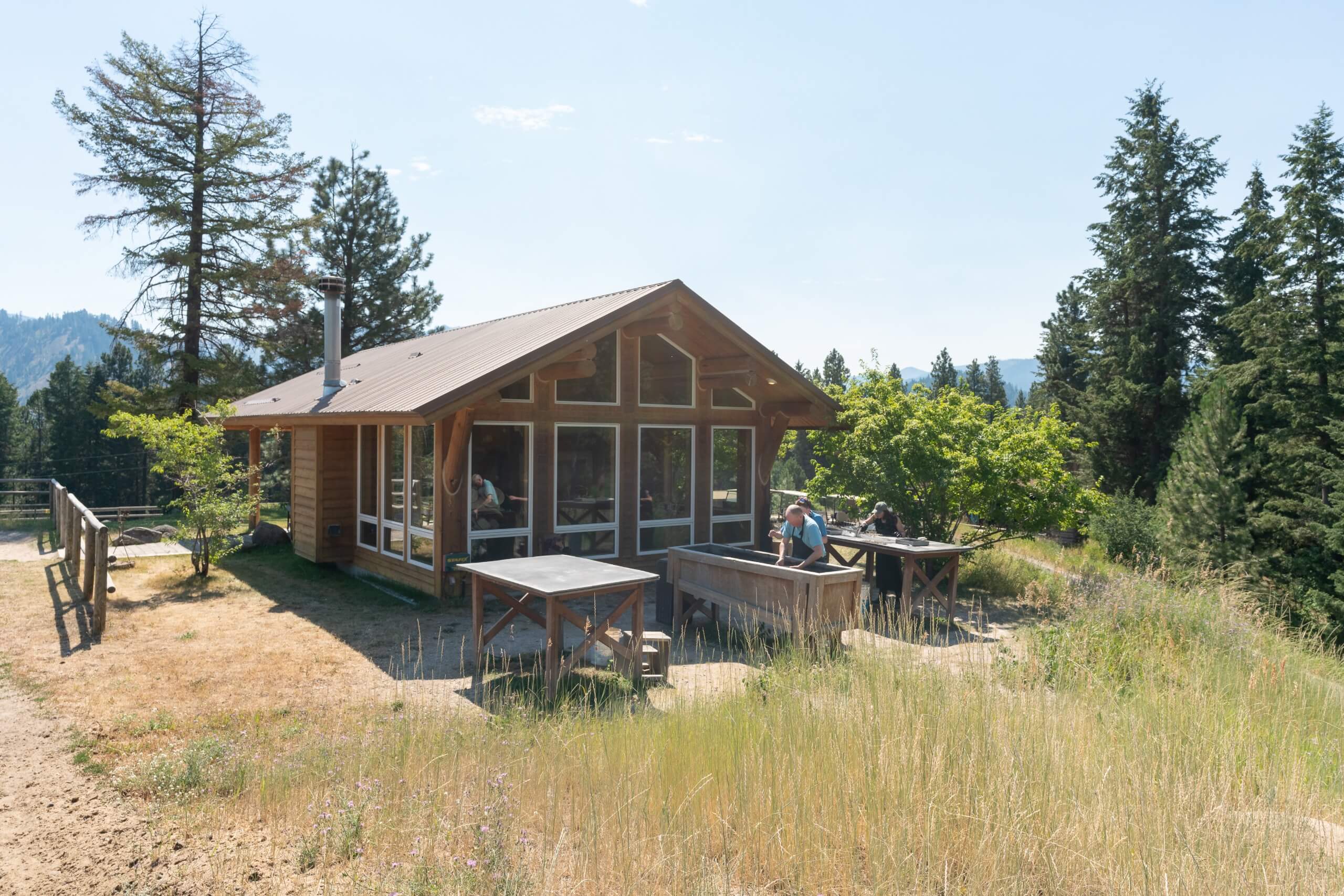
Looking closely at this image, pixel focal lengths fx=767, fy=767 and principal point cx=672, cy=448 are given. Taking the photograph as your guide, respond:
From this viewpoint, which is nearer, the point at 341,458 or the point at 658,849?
the point at 658,849

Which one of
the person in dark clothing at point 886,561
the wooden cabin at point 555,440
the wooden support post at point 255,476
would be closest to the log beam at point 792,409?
the wooden cabin at point 555,440

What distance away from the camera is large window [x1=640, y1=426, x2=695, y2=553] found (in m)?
11.9

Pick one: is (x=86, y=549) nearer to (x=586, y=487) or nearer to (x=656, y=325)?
(x=586, y=487)

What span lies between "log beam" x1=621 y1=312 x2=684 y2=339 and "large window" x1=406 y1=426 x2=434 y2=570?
3.15 metres

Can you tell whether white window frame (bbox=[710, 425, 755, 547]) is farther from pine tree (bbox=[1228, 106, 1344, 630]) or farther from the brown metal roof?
pine tree (bbox=[1228, 106, 1344, 630])

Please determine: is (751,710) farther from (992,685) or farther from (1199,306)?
Result: (1199,306)

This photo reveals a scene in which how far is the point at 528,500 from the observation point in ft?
35.2

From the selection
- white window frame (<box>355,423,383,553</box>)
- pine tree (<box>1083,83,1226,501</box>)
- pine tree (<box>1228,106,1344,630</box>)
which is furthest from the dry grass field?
pine tree (<box>1083,83,1226,501</box>)

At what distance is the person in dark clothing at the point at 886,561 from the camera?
10.1 m

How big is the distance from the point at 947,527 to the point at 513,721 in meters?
9.85

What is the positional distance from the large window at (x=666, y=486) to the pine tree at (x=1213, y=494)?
1339 centimetres

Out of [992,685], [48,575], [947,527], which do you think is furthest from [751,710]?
[48,575]

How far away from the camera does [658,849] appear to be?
3.25 m

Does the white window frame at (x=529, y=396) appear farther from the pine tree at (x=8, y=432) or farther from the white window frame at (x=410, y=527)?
the pine tree at (x=8, y=432)
